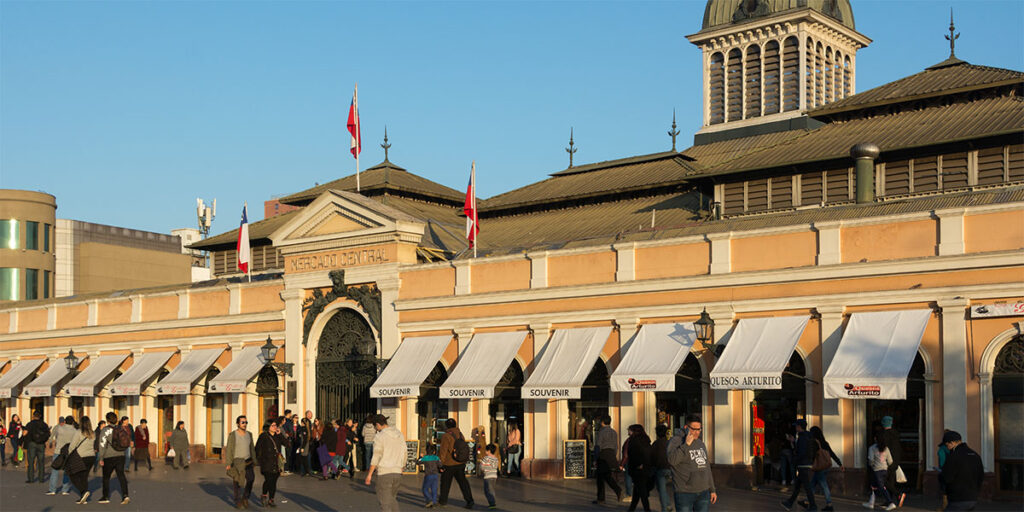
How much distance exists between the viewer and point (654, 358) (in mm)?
27719

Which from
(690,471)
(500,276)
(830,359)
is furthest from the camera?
(500,276)

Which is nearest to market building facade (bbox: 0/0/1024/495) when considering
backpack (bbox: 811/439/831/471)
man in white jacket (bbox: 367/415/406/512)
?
backpack (bbox: 811/439/831/471)

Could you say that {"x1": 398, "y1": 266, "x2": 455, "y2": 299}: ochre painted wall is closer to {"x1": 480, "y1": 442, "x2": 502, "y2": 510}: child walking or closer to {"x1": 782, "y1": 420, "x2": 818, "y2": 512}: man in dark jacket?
{"x1": 480, "y1": 442, "x2": 502, "y2": 510}: child walking

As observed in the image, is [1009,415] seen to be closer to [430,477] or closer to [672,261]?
[672,261]

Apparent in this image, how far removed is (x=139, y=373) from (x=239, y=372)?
496 centimetres

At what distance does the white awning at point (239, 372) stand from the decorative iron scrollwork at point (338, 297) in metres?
1.94

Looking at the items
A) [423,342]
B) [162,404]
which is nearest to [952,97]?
[423,342]

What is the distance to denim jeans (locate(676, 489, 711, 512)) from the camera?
16.5 metres

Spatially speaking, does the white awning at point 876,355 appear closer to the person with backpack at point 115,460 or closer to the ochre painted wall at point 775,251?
the ochre painted wall at point 775,251

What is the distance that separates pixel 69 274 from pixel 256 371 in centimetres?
4824

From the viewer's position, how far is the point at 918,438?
81.8ft

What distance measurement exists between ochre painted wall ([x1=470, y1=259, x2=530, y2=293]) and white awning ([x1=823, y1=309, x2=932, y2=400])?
351 inches

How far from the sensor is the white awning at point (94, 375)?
134ft

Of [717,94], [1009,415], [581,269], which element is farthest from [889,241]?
[717,94]
